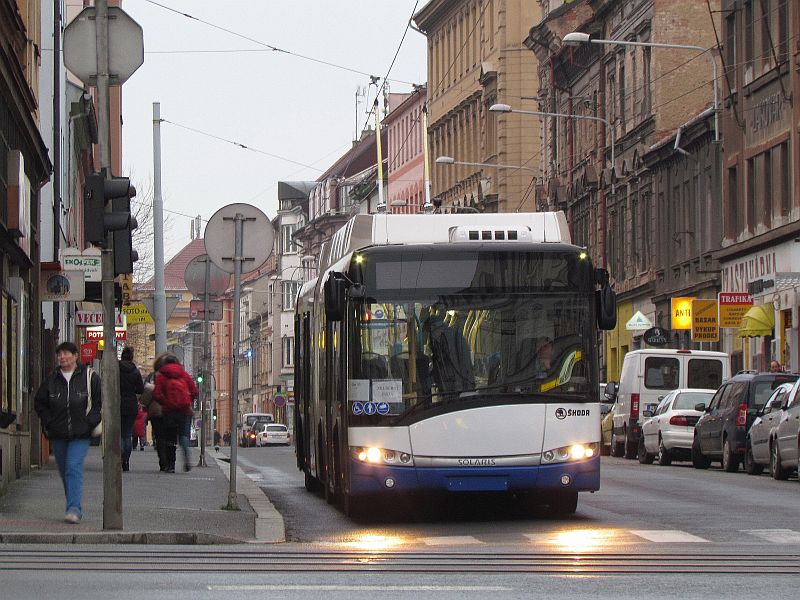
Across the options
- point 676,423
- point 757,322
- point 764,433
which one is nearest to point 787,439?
point 764,433

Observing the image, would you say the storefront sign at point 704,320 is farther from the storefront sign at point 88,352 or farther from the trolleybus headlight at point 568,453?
the trolleybus headlight at point 568,453

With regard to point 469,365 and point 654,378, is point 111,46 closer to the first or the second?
point 469,365

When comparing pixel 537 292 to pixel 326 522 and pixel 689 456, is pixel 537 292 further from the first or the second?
pixel 689 456

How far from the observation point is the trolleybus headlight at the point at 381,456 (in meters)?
18.5

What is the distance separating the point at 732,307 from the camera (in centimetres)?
4681

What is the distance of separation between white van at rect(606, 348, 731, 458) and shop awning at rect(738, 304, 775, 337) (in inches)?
113

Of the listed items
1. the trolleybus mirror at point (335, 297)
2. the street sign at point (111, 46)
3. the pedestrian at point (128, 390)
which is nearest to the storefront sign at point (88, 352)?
the pedestrian at point (128, 390)

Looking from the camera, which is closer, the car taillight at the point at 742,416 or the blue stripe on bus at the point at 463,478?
the blue stripe on bus at the point at 463,478

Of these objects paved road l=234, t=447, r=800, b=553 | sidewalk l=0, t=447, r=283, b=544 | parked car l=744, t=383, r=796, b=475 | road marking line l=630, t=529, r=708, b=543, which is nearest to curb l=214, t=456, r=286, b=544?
sidewalk l=0, t=447, r=283, b=544

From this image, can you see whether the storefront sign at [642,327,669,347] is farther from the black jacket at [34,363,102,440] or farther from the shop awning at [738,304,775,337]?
the black jacket at [34,363,102,440]

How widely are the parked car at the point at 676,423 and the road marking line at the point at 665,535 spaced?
19302 millimetres

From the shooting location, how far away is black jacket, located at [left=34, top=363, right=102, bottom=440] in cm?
1772

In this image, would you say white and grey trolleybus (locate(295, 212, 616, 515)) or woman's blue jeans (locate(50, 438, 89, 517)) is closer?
woman's blue jeans (locate(50, 438, 89, 517))

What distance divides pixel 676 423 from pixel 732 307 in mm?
10015
